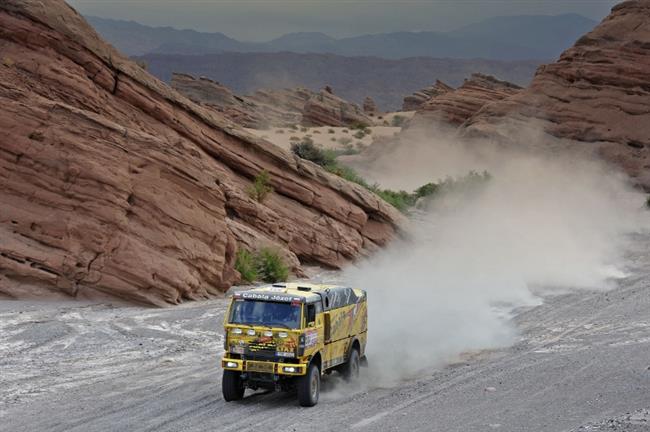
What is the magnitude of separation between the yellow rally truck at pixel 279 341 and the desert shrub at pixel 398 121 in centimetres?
9032

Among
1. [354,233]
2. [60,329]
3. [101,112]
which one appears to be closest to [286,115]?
[354,233]

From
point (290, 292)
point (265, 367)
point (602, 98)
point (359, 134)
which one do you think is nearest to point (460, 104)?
point (602, 98)

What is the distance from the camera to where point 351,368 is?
63.9 feet

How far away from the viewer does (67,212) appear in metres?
27.9

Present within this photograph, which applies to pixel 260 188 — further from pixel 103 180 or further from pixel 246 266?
pixel 103 180

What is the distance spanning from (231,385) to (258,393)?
1.30 meters

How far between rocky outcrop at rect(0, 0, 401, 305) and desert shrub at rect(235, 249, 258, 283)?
0.79 m

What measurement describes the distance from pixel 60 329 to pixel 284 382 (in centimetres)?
904

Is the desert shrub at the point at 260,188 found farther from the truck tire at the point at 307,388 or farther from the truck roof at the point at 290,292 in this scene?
the truck tire at the point at 307,388

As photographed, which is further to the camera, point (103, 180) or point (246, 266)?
point (246, 266)

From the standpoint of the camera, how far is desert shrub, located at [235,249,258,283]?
109 ft

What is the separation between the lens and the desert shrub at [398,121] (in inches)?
4248

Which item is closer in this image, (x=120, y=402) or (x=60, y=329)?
(x=120, y=402)

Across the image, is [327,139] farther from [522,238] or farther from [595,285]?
[595,285]
